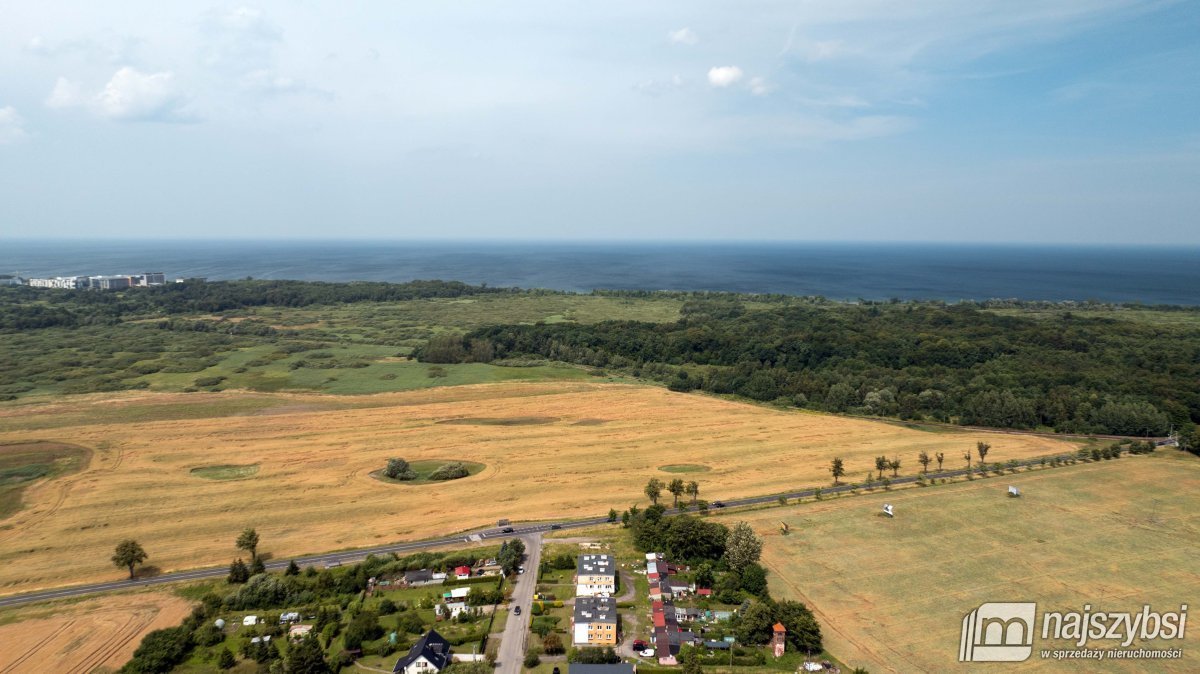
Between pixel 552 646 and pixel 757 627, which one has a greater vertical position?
pixel 757 627

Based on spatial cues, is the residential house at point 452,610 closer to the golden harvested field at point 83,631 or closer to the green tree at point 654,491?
the golden harvested field at point 83,631

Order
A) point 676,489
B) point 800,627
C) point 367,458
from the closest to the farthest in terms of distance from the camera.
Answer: point 800,627 → point 676,489 → point 367,458

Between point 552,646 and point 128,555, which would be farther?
point 128,555

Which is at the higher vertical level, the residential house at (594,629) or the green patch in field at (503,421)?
the green patch in field at (503,421)

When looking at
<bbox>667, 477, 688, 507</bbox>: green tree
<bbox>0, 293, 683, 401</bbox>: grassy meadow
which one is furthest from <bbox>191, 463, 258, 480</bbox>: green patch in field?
<bbox>667, 477, 688, 507</bbox>: green tree

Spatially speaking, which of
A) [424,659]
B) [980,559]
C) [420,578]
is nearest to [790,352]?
[980,559]

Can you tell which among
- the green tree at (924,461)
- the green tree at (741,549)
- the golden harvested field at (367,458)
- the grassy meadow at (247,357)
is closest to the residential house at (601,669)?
the green tree at (741,549)

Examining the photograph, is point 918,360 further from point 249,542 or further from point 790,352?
point 249,542
